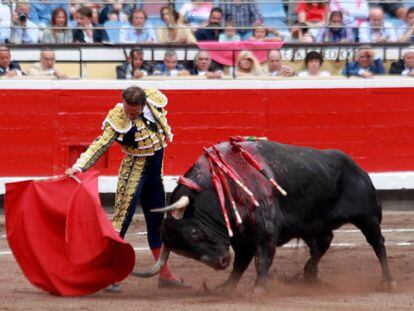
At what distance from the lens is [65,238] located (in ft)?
22.6

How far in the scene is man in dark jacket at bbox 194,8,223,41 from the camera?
36.6 feet

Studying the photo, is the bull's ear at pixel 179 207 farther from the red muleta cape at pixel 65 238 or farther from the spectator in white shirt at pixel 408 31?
the spectator in white shirt at pixel 408 31

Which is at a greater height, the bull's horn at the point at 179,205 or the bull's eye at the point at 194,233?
the bull's horn at the point at 179,205

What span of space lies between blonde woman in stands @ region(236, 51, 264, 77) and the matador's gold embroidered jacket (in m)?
3.86

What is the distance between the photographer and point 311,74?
438 inches

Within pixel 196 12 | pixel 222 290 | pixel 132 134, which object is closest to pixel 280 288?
pixel 222 290

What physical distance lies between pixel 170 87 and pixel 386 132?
2215 mm

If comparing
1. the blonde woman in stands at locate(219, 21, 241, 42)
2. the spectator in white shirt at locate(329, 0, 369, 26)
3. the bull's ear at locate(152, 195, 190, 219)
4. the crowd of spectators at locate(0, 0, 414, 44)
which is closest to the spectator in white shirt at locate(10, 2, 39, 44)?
the crowd of spectators at locate(0, 0, 414, 44)

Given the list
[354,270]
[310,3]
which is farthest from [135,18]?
[354,270]

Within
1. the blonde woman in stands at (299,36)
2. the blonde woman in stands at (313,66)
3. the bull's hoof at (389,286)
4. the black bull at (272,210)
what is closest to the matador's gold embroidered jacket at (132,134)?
the black bull at (272,210)

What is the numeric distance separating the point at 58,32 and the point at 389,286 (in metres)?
5.02

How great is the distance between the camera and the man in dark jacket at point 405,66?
439 inches

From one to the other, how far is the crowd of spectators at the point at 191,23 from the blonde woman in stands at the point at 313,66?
0.28 m

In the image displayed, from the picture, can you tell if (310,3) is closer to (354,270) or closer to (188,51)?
(188,51)
